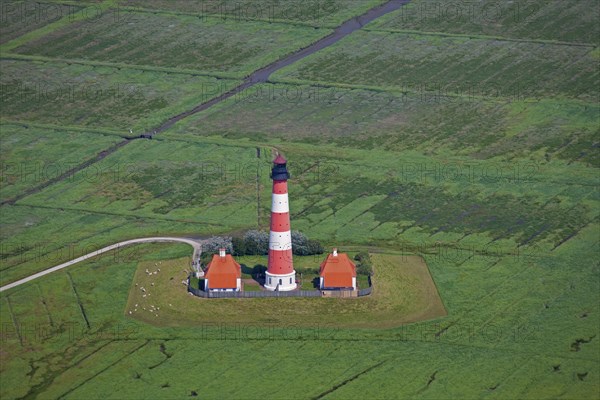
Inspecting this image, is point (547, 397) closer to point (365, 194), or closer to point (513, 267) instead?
point (513, 267)

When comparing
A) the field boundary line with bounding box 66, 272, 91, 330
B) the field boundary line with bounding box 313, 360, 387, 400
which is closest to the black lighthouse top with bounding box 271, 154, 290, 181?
the field boundary line with bounding box 313, 360, 387, 400

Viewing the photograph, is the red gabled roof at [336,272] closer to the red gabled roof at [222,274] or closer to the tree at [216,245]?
the red gabled roof at [222,274]

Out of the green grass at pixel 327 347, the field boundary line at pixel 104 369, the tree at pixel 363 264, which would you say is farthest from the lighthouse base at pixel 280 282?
the field boundary line at pixel 104 369

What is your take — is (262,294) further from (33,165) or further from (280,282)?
(33,165)

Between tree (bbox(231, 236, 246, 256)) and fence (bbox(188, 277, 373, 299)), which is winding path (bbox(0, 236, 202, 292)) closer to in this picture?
tree (bbox(231, 236, 246, 256))

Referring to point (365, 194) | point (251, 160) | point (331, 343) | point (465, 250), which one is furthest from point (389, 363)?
point (251, 160)

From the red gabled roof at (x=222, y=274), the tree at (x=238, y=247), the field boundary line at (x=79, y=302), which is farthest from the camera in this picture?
the tree at (x=238, y=247)
